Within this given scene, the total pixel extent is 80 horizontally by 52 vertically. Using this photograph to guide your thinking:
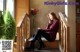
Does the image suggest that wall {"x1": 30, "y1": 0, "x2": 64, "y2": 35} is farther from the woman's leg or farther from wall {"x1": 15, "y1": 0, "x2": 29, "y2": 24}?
the woman's leg

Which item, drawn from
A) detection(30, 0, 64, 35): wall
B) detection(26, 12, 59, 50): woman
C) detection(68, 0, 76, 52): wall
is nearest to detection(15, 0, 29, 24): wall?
detection(30, 0, 64, 35): wall

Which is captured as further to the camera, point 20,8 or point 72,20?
point 20,8

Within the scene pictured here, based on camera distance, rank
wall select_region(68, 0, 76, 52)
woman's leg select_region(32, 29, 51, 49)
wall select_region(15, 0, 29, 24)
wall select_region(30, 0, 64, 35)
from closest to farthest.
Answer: woman's leg select_region(32, 29, 51, 49)
wall select_region(68, 0, 76, 52)
wall select_region(15, 0, 29, 24)
wall select_region(30, 0, 64, 35)

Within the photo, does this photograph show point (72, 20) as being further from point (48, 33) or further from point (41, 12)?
point (41, 12)

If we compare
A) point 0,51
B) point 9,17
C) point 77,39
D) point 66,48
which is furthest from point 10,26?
point 77,39

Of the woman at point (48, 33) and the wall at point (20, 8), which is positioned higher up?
the wall at point (20, 8)

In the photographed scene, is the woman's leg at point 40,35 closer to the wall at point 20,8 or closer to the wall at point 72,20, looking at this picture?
the wall at point 72,20

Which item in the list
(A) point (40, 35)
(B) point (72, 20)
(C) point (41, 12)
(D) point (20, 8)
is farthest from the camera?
(C) point (41, 12)

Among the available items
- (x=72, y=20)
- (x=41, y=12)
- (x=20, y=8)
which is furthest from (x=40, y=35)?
(x=41, y=12)

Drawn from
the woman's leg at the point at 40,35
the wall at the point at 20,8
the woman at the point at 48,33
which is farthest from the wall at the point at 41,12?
the woman's leg at the point at 40,35

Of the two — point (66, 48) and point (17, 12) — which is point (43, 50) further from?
point (17, 12)

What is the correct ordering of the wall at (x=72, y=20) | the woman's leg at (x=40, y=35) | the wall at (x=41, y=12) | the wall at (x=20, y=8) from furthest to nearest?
the wall at (x=41, y=12) < the wall at (x=20, y=8) < the wall at (x=72, y=20) < the woman's leg at (x=40, y=35)

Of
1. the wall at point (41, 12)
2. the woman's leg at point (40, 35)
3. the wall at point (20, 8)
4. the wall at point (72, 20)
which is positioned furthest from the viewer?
the wall at point (41, 12)

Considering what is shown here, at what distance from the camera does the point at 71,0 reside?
6.84m
